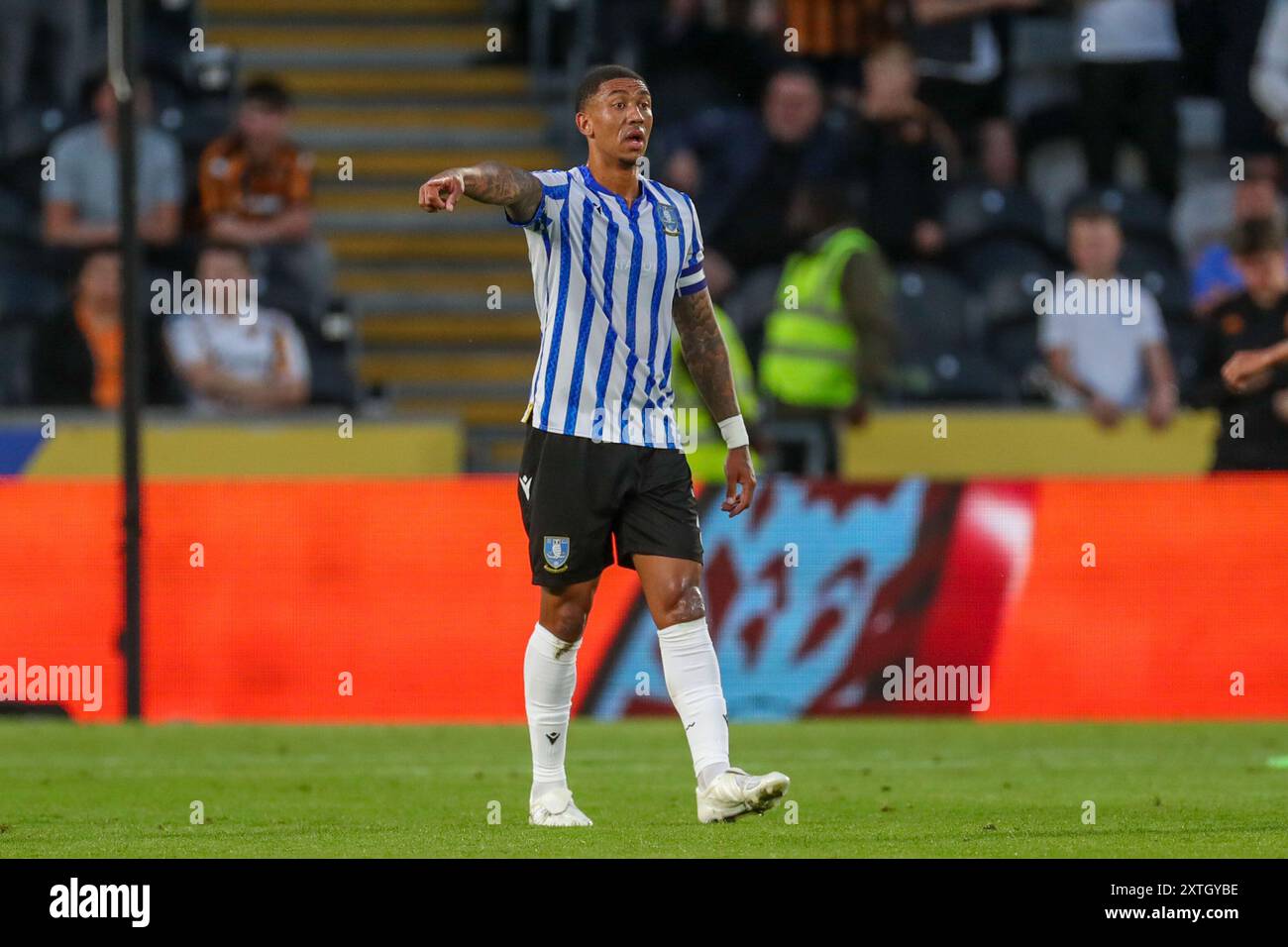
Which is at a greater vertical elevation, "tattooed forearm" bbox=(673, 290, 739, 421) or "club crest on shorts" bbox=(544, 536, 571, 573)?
"tattooed forearm" bbox=(673, 290, 739, 421)

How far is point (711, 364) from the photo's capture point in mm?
7648

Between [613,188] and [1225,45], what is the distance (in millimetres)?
10795

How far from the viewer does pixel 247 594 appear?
12.3 metres

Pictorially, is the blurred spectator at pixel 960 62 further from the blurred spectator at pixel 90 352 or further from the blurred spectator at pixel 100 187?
the blurred spectator at pixel 90 352

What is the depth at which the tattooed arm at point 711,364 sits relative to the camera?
25.0ft

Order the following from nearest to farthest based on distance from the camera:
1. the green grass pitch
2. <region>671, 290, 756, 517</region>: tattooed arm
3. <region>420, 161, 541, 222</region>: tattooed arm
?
<region>420, 161, 541, 222</region>: tattooed arm < the green grass pitch < <region>671, 290, 756, 517</region>: tattooed arm

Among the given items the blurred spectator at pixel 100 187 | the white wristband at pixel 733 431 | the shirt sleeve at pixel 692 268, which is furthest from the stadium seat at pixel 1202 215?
the shirt sleeve at pixel 692 268

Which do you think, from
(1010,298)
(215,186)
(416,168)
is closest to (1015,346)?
(1010,298)

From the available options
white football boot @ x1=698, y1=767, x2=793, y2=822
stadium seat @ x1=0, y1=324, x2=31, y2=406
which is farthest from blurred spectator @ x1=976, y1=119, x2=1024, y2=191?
white football boot @ x1=698, y1=767, x2=793, y2=822

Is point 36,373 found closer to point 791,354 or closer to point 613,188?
point 791,354

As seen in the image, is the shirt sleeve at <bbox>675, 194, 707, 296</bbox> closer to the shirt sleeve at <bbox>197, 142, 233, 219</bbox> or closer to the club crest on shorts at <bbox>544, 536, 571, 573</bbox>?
the club crest on shorts at <bbox>544, 536, 571, 573</bbox>

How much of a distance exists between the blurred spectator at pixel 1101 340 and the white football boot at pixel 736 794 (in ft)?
26.9

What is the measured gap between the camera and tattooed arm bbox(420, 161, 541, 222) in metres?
6.59

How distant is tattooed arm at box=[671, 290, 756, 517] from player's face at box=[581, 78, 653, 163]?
1.88 feet
